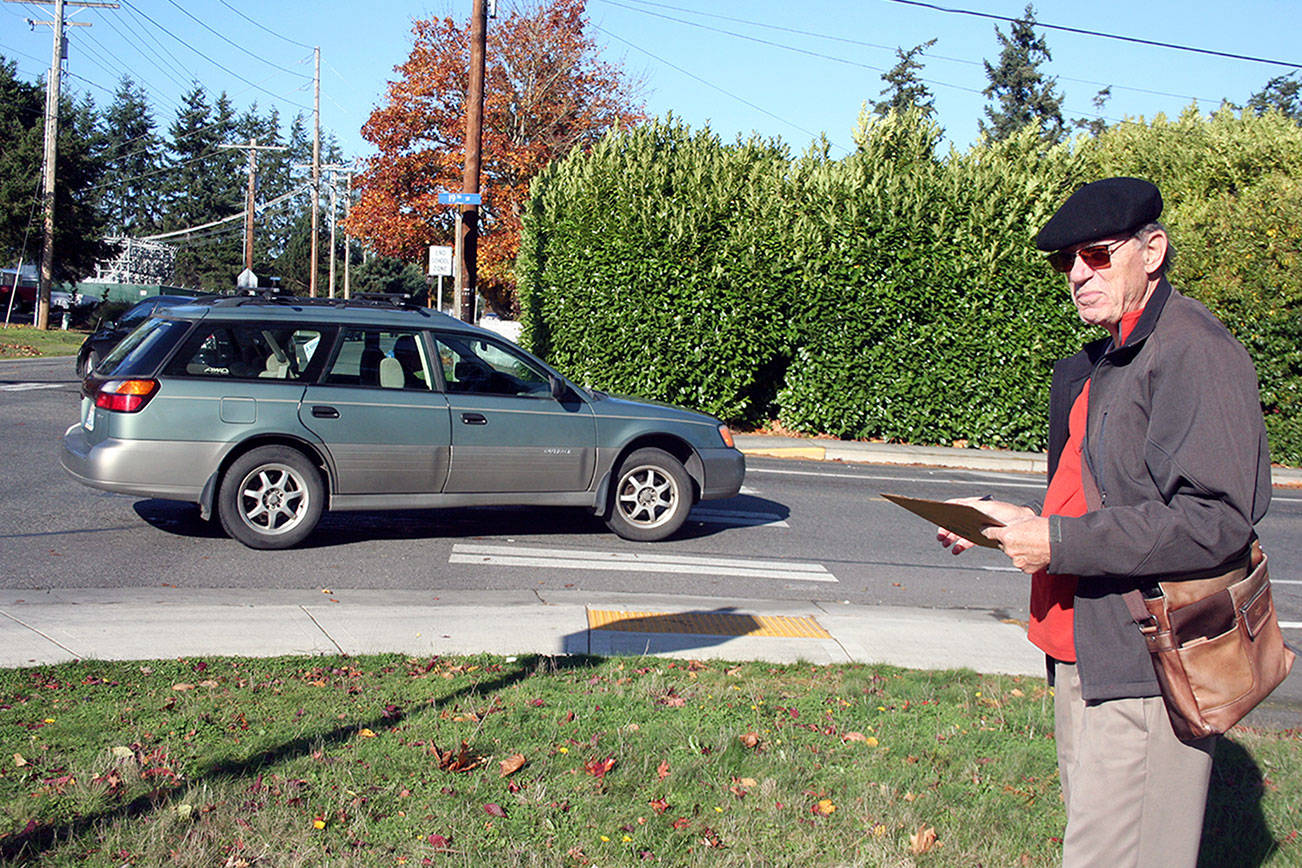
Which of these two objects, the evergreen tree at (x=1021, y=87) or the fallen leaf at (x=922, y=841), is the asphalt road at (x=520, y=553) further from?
the evergreen tree at (x=1021, y=87)

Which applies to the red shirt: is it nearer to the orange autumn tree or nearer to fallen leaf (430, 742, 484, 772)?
fallen leaf (430, 742, 484, 772)

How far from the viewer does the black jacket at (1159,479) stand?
7.36 feet

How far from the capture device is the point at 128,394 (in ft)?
25.1

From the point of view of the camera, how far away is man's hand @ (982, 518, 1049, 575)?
2404 mm

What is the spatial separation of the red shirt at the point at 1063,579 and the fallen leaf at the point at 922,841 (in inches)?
43.7

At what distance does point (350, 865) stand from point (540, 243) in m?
15.8

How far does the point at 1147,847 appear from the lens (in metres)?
2.45

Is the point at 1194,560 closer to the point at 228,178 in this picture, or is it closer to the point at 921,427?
the point at 921,427

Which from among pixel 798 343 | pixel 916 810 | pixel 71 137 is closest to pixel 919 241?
pixel 798 343

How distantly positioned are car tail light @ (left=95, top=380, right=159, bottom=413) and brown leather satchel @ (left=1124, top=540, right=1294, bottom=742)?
22.9 feet

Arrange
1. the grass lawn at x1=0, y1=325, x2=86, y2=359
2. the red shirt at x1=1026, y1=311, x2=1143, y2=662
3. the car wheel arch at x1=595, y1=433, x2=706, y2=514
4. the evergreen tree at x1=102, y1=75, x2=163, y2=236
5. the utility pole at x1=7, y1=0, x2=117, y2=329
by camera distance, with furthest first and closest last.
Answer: the evergreen tree at x1=102, y1=75, x2=163, y2=236
the utility pole at x1=7, y1=0, x2=117, y2=329
the grass lawn at x1=0, y1=325, x2=86, y2=359
the car wheel arch at x1=595, y1=433, x2=706, y2=514
the red shirt at x1=1026, y1=311, x2=1143, y2=662

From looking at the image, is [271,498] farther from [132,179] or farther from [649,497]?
[132,179]

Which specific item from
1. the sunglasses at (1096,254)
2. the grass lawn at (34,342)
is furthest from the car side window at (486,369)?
the grass lawn at (34,342)

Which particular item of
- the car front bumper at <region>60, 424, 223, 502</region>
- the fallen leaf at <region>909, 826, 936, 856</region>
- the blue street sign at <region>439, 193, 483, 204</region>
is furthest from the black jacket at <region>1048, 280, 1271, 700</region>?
the blue street sign at <region>439, 193, 483, 204</region>
